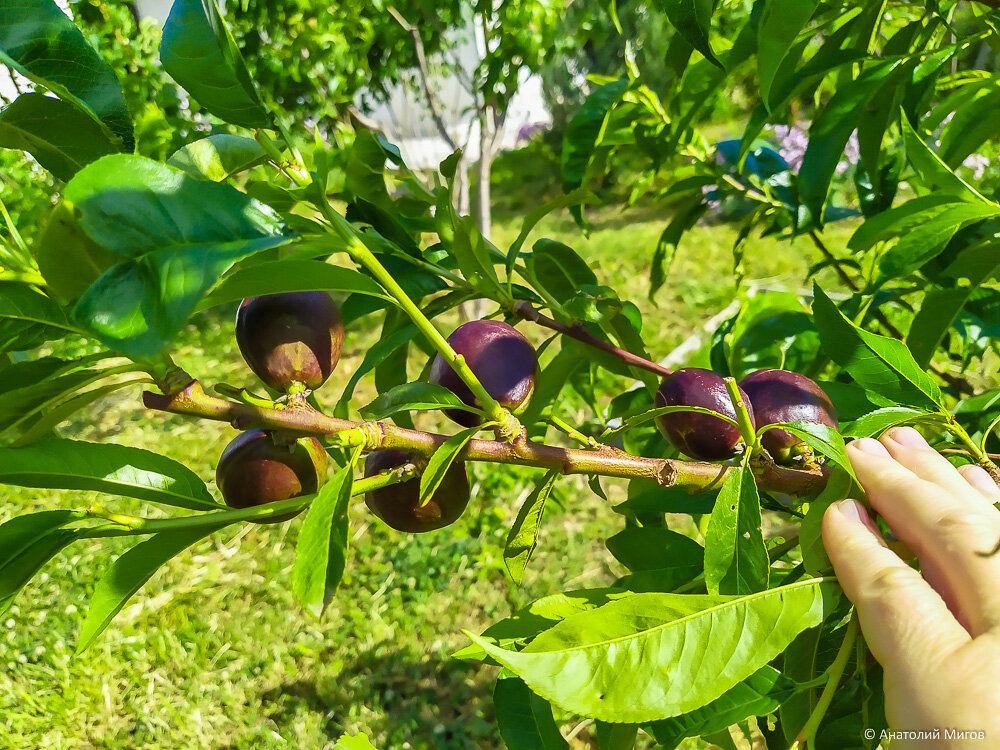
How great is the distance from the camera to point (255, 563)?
7.89ft

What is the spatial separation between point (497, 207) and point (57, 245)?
607 cm

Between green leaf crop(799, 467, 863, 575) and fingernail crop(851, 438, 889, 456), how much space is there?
4cm

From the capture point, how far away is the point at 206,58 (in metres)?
0.53

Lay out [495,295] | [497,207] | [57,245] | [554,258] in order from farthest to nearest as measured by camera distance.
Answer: [497,207] → [554,258] → [495,295] → [57,245]

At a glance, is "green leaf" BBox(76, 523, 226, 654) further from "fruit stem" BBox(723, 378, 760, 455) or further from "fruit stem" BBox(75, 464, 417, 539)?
"fruit stem" BBox(723, 378, 760, 455)

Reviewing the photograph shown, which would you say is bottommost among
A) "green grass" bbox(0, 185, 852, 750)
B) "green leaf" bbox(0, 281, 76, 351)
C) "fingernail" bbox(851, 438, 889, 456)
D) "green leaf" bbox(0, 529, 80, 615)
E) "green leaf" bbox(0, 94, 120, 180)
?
"green grass" bbox(0, 185, 852, 750)

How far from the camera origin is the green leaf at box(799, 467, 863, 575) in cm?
64

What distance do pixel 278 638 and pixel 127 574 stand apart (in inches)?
63.7

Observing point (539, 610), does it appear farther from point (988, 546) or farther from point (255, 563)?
point (255, 563)

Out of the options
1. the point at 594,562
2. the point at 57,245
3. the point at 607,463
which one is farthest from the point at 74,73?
the point at 594,562

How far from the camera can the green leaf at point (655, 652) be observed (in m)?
0.51

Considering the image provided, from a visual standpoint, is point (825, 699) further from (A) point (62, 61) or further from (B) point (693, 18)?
(A) point (62, 61)

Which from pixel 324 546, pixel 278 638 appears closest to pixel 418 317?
pixel 324 546

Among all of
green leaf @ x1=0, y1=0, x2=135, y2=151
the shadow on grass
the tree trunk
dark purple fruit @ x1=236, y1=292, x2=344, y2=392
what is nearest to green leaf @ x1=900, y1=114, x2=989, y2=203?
dark purple fruit @ x1=236, y1=292, x2=344, y2=392
